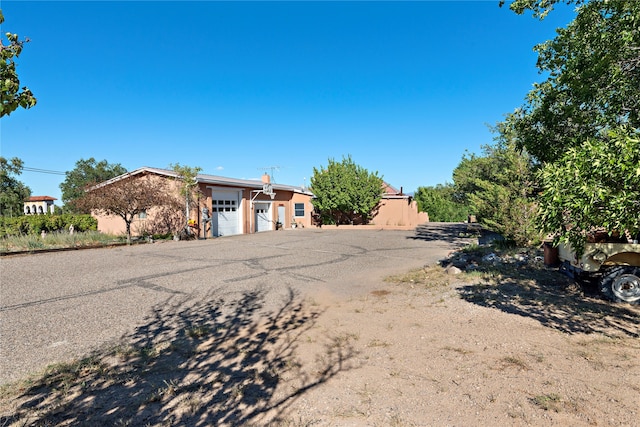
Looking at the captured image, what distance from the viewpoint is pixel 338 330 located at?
513cm

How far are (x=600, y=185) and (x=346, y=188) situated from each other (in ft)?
78.4

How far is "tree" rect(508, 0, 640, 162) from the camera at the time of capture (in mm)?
4941

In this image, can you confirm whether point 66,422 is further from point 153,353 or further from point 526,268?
point 526,268

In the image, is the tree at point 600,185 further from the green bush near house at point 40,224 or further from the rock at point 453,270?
the green bush near house at point 40,224

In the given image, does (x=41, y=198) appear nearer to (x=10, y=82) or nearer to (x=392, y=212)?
(x=392, y=212)

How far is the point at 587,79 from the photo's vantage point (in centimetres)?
536

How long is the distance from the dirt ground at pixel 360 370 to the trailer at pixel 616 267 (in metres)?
0.38

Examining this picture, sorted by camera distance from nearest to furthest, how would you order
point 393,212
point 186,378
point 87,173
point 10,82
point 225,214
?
point 10,82 < point 186,378 < point 225,214 < point 393,212 < point 87,173

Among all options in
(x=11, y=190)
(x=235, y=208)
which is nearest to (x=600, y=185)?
(x=235, y=208)

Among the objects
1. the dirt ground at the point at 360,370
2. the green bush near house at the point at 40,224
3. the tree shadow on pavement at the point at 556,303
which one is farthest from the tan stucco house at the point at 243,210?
the tree shadow on pavement at the point at 556,303

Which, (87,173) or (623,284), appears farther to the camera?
(87,173)

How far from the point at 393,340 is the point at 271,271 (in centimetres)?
588

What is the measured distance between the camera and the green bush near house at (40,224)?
18.2m

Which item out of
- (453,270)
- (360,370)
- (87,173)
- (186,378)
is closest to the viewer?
(186,378)
